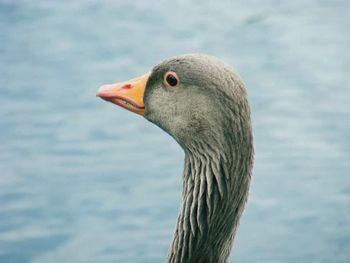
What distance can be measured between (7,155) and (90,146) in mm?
612

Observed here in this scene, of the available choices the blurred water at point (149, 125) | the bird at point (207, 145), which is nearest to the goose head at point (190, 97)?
the bird at point (207, 145)

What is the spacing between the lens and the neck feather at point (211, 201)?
181 inches

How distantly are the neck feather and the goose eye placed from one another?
28 centimetres

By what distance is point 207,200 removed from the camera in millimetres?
4652

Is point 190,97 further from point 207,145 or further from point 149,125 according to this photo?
point 149,125

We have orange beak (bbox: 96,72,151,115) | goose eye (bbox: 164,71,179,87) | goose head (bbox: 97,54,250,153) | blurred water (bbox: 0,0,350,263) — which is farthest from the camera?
blurred water (bbox: 0,0,350,263)

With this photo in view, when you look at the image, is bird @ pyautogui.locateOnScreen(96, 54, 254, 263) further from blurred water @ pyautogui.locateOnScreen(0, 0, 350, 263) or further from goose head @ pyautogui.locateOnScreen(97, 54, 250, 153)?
blurred water @ pyautogui.locateOnScreen(0, 0, 350, 263)

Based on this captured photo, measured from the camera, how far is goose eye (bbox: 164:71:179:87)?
4.75 m

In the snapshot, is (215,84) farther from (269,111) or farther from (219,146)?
(269,111)

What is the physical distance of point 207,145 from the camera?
4.63 meters

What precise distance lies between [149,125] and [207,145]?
4.51 meters

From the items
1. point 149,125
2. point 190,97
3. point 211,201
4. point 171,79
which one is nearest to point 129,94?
point 171,79

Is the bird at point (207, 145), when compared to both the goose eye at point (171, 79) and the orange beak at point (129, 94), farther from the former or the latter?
the orange beak at point (129, 94)

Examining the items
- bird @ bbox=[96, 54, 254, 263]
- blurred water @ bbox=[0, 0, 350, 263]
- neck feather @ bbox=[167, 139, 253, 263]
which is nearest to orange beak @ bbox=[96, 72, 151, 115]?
bird @ bbox=[96, 54, 254, 263]
